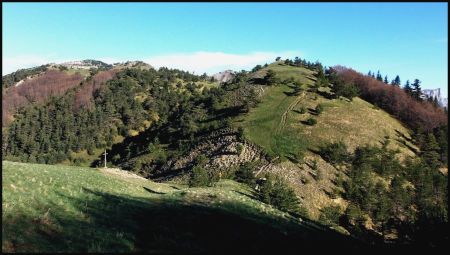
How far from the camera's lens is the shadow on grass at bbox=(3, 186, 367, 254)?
1819cm

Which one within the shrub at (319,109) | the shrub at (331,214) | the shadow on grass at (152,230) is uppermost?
the shrub at (319,109)

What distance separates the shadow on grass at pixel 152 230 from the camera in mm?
18188

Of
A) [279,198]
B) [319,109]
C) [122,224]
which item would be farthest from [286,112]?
[122,224]

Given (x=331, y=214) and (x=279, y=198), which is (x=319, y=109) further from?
(x=279, y=198)

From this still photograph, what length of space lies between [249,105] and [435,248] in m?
87.8

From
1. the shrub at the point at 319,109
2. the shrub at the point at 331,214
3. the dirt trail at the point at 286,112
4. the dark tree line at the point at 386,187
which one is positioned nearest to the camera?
the shrub at the point at 331,214

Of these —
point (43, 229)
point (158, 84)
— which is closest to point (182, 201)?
point (43, 229)

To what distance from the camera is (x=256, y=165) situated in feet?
309

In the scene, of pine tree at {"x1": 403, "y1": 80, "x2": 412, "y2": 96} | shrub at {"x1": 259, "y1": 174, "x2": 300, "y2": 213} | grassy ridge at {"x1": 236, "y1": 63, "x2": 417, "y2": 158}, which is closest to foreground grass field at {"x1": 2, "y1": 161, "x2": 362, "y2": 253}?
shrub at {"x1": 259, "y1": 174, "x2": 300, "y2": 213}

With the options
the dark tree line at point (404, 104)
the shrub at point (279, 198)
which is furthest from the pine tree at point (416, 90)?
the shrub at point (279, 198)

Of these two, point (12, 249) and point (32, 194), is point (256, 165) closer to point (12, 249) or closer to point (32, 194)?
point (32, 194)

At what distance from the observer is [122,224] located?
21750mm

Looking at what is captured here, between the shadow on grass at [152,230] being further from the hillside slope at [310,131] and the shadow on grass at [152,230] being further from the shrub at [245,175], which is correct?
the hillside slope at [310,131]

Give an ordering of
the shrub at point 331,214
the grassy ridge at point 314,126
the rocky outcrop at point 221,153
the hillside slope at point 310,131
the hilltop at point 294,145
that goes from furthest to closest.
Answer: the grassy ridge at point 314,126 < the rocky outcrop at point 221,153 < the hillside slope at point 310,131 < the hilltop at point 294,145 < the shrub at point 331,214
